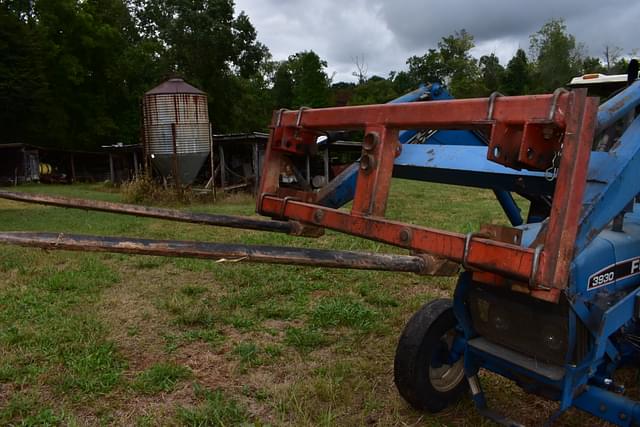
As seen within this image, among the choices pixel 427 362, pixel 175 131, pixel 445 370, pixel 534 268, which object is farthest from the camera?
pixel 175 131

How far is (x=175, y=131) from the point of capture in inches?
682

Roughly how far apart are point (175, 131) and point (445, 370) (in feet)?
50.6

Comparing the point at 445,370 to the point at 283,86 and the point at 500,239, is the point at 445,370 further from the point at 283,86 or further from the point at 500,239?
the point at 283,86

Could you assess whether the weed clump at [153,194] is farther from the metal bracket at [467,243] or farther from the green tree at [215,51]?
the green tree at [215,51]

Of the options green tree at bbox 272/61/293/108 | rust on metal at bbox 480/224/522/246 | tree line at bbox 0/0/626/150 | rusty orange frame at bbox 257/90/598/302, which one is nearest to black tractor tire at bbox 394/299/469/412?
rusty orange frame at bbox 257/90/598/302

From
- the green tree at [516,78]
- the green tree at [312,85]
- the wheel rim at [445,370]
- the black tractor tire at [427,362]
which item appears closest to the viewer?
the black tractor tire at [427,362]

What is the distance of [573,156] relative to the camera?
1.93 m

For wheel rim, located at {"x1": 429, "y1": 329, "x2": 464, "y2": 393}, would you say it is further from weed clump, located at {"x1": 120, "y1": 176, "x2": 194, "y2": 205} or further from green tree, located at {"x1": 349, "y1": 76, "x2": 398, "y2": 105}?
green tree, located at {"x1": 349, "y1": 76, "x2": 398, "y2": 105}

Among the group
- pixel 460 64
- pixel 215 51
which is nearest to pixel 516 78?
pixel 460 64

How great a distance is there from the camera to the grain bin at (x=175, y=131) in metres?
17.4

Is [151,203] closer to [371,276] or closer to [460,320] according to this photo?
[371,276]

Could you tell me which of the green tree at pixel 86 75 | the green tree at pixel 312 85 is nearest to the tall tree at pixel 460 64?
the green tree at pixel 312 85

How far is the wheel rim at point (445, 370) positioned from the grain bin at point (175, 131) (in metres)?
15.0

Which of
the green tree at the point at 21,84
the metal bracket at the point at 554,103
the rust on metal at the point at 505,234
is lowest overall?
the rust on metal at the point at 505,234
